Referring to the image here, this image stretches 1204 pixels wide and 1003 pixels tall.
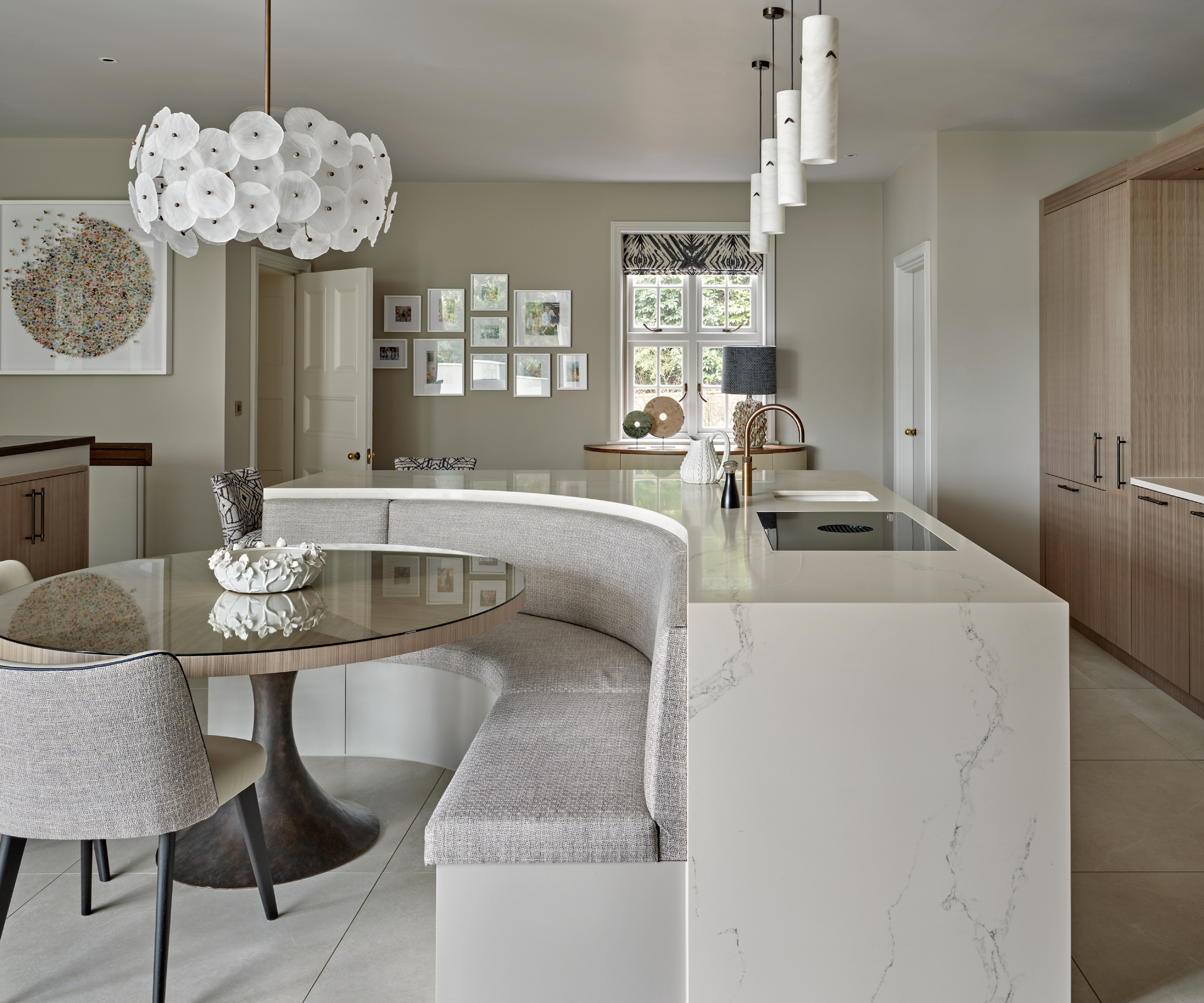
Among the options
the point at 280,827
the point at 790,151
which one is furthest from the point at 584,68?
the point at 280,827

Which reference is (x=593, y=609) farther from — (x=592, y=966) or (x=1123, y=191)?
(x=1123, y=191)

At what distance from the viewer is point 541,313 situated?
6.68 metres

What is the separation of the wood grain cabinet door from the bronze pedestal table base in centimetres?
304

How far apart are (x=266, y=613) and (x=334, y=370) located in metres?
4.49

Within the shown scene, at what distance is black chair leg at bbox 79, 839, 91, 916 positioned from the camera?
2.10m

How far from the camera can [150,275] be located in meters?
5.59

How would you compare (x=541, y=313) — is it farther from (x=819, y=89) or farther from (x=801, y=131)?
(x=819, y=89)

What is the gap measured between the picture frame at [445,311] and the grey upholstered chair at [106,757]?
17.1 ft

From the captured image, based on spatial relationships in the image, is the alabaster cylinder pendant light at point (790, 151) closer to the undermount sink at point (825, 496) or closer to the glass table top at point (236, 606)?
the undermount sink at point (825, 496)

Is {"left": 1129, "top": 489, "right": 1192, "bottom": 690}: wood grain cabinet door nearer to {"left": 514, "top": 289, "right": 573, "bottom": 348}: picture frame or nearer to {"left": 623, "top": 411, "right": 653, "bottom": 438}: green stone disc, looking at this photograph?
{"left": 623, "top": 411, "right": 653, "bottom": 438}: green stone disc

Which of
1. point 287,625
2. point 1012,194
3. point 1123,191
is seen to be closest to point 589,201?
point 1012,194

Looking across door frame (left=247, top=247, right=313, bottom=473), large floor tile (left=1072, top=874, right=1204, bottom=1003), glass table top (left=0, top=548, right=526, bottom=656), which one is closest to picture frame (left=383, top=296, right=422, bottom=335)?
door frame (left=247, top=247, right=313, bottom=473)

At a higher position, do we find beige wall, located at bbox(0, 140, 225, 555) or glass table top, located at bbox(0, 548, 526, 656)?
beige wall, located at bbox(0, 140, 225, 555)

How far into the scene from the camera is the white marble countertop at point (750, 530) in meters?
1.69
